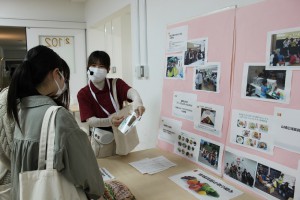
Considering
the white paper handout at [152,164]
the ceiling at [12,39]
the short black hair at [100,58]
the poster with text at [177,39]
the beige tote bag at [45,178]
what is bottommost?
the white paper handout at [152,164]

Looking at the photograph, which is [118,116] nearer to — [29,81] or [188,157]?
[188,157]

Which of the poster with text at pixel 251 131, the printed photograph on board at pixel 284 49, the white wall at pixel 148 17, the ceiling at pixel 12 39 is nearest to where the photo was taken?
the printed photograph on board at pixel 284 49

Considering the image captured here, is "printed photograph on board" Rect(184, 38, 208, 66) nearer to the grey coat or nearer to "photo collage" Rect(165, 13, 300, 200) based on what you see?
"photo collage" Rect(165, 13, 300, 200)

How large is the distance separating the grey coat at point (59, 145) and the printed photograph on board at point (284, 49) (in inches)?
32.6

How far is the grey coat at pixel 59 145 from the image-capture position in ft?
2.63

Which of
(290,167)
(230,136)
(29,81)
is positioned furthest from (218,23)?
(29,81)

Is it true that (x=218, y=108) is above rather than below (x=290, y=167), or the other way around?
above

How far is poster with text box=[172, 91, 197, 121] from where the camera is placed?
1504mm

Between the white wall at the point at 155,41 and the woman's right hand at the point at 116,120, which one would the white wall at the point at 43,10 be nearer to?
the white wall at the point at 155,41

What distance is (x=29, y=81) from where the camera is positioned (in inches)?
33.5

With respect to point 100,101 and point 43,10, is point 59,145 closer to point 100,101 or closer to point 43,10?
point 100,101

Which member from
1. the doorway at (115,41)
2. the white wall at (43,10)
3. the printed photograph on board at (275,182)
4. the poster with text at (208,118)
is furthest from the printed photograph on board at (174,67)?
the white wall at (43,10)

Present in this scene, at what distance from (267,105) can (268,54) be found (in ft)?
0.72

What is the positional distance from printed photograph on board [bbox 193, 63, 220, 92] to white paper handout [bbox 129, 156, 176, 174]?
0.49 m
